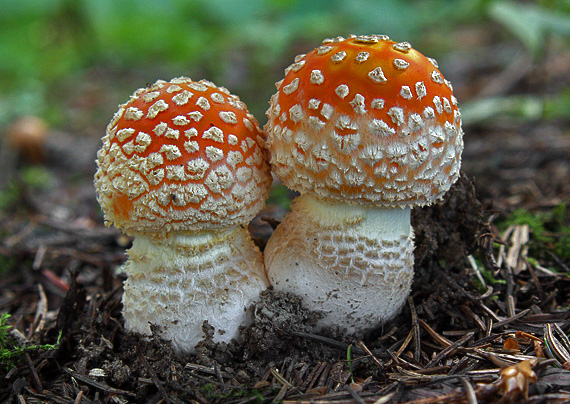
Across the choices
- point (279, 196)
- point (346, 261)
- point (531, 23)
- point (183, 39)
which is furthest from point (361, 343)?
point (183, 39)

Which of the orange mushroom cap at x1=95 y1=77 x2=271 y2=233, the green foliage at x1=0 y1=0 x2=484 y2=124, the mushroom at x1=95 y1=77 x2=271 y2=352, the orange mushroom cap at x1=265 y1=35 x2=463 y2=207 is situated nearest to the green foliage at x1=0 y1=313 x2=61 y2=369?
the mushroom at x1=95 y1=77 x2=271 y2=352

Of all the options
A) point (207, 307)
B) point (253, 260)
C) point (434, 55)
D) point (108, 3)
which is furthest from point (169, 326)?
point (434, 55)

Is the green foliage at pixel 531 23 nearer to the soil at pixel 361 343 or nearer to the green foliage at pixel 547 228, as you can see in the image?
the soil at pixel 361 343

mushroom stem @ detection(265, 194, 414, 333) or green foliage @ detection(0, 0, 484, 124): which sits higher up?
green foliage @ detection(0, 0, 484, 124)

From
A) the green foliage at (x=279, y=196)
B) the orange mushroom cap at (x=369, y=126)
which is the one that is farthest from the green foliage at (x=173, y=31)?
the orange mushroom cap at (x=369, y=126)

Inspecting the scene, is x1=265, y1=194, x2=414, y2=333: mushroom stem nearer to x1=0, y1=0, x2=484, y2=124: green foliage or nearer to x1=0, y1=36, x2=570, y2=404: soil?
x1=0, y1=36, x2=570, y2=404: soil

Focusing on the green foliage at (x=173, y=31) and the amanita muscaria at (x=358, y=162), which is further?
the green foliage at (x=173, y=31)

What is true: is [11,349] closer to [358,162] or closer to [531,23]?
[358,162]
